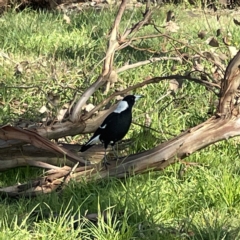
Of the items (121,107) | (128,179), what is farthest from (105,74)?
(128,179)

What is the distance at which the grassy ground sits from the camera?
2.96 meters

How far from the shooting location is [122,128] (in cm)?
383

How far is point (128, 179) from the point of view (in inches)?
143

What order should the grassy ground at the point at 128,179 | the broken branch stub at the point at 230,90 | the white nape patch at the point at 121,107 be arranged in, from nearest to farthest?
the grassy ground at the point at 128,179
the broken branch stub at the point at 230,90
the white nape patch at the point at 121,107

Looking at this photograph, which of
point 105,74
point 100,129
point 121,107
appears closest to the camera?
point 100,129

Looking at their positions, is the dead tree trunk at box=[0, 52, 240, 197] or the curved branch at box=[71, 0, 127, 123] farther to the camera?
the curved branch at box=[71, 0, 127, 123]

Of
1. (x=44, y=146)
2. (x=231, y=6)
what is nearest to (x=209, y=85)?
(x=44, y=146)

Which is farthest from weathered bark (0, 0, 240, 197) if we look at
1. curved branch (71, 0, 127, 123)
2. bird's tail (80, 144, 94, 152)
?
curved branch (71, 0, 127, 123)

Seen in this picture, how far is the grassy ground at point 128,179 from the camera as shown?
296 centimetres

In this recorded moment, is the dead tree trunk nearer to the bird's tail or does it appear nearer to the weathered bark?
the weathered bark

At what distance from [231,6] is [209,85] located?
5.26 metres

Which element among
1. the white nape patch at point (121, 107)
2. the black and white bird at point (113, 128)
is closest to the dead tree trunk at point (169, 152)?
the black and white bird at point (113, 128)

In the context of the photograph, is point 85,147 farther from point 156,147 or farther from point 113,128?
point 156,147

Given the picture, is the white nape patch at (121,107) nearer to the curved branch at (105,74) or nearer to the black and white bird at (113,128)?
the black and white bird at (113,128)
